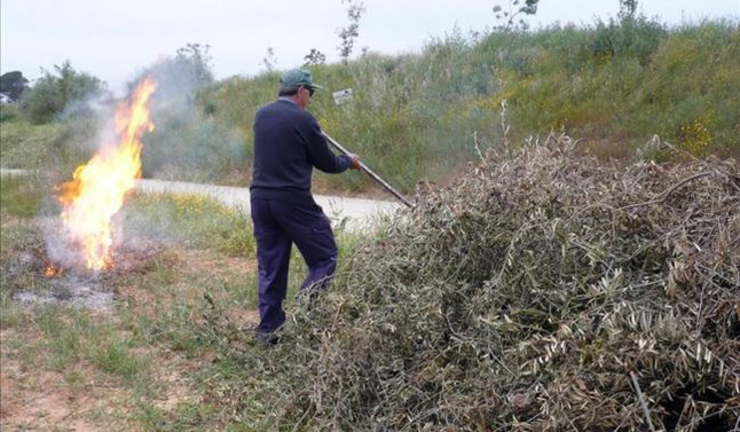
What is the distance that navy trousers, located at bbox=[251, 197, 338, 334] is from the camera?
5344 mm

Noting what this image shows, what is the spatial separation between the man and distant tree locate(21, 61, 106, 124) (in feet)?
64.9

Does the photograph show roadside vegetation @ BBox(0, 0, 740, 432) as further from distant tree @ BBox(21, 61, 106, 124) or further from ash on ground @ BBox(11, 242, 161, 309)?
distant tree @ BBox(21, 61, 106, 124)

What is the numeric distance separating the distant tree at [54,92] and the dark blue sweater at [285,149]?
19.8m

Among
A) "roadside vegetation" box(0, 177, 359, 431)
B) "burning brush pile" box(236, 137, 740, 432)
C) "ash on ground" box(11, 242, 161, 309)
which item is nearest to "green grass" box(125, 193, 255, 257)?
"roadside vegetation" box(0, 177, 359, 431)

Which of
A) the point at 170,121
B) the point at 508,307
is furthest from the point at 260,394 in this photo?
the point at 170,121

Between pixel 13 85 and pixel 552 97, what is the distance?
23.7 m

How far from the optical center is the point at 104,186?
8336 millimetres

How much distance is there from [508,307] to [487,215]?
0.59 meters

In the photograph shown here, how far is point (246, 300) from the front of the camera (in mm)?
6723

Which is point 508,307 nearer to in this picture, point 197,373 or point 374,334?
point 374,334

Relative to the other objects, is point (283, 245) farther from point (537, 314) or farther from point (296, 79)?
point (537, 314)

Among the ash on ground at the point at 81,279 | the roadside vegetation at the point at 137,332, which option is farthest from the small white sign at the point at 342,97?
the ash on ground at the point at 81,279

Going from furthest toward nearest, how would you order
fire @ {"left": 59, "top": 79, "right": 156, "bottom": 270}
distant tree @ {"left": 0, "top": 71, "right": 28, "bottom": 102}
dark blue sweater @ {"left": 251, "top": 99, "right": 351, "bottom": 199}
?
distant tree @ {"left": 0, "top": 71, "right": 28, "bottom": 102} < fire @ {"left": 59, "top": 79, "right": 156, "bottom": 270} < dark blue sweater @ {"left": 251, "top": 99, "right": 351, "bottom": 199}

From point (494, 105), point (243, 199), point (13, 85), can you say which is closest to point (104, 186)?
point (243, 199)
